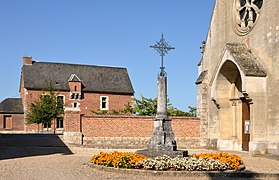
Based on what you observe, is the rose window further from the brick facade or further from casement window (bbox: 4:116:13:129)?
casement window (bbox: 4:116:13:129)

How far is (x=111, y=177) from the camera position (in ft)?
30.4

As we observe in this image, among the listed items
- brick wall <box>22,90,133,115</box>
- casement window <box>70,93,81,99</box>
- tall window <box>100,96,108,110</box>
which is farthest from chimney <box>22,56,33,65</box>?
tall window <box>100,96,108,110</box>

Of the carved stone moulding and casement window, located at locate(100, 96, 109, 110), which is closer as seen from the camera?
the carved stone moulding

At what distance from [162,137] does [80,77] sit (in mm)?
37595

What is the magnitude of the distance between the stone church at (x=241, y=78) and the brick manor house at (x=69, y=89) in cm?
2811

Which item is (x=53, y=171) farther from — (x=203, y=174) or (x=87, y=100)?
(x=87, y=100)

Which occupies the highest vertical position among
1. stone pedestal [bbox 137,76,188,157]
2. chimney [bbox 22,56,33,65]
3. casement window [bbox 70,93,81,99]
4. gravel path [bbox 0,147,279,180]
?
chimney [bbox 22,56,33,65]

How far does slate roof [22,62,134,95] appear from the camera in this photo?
1857 inches

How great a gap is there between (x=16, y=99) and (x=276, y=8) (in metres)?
41.1

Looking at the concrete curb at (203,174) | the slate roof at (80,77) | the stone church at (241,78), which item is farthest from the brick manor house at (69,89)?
the concrete curb at (203,174)

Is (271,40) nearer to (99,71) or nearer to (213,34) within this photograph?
(213,34)

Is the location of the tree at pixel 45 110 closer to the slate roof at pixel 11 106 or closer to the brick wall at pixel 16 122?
the brick wall at pixel 16 122

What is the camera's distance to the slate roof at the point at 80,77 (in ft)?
155

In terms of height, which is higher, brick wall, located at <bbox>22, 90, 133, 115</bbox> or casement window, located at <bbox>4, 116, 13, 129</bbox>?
brick wall, located at <bbox>22, 90, 133, 115</bbox>
